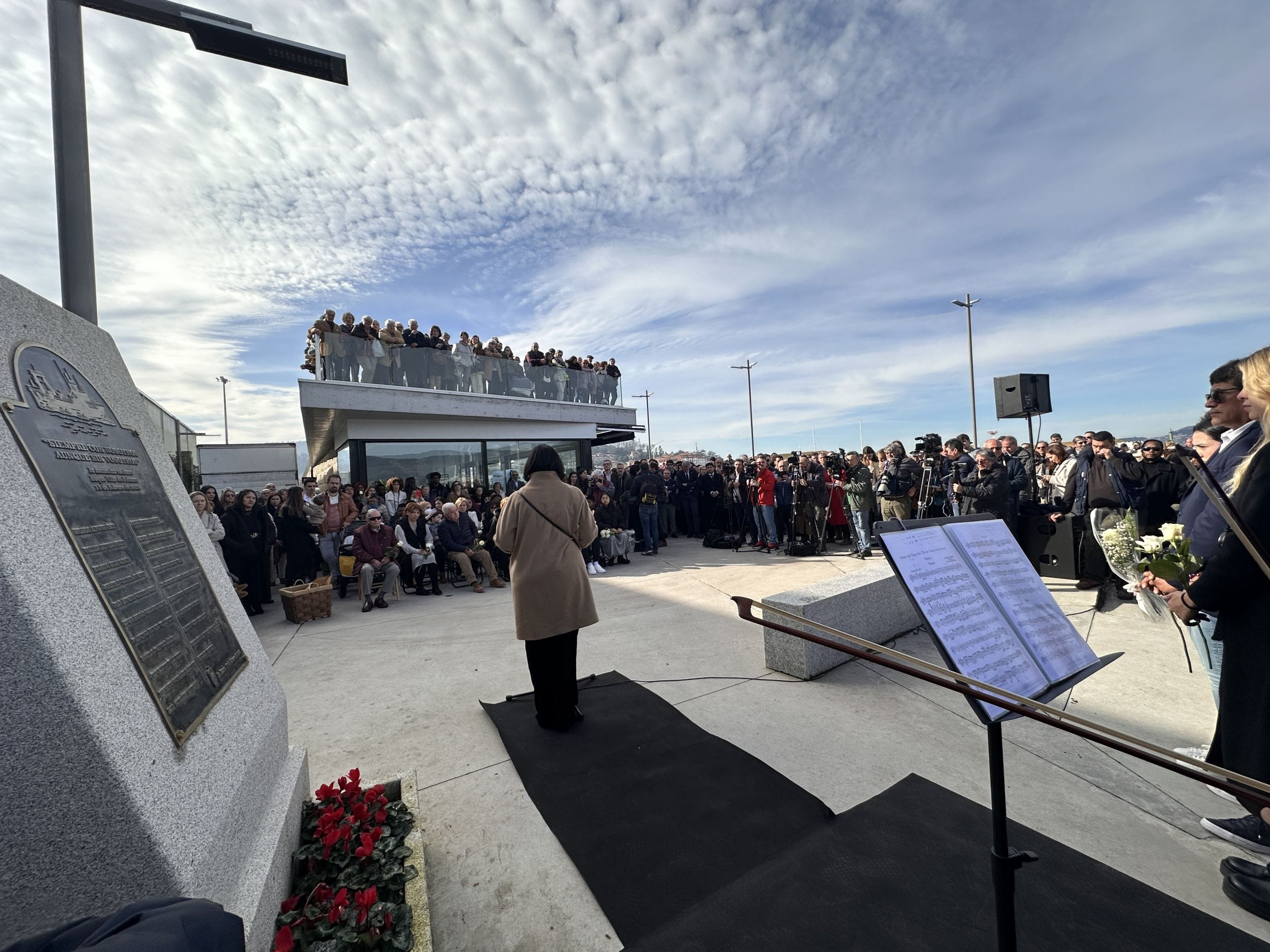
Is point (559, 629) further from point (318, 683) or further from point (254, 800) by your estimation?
point (318, 683)

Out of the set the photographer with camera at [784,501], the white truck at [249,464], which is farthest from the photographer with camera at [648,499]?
the white truck at [249,464]

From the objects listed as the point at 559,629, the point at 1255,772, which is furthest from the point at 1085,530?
the point at 559,629

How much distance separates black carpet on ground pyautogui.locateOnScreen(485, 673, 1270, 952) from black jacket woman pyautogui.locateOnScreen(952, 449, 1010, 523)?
568 cm

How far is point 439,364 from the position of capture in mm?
14703

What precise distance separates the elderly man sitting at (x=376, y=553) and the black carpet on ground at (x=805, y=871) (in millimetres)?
5613

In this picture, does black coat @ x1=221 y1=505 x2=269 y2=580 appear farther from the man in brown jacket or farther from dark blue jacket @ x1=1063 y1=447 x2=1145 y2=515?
dark blue jacket @ x1=1063 y1=447 x2=1145 y2=515

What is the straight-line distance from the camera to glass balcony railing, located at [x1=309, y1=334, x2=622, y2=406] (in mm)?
13023

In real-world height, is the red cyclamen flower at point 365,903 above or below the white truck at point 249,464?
below

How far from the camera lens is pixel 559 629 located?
347 cm

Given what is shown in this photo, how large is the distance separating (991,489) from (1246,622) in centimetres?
565

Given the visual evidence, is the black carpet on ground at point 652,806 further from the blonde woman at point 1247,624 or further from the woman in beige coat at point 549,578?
the blonde woman at point 1247,624

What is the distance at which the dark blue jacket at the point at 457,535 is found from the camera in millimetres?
8867

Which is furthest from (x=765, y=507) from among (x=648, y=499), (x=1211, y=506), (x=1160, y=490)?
(x=1211, y=506)

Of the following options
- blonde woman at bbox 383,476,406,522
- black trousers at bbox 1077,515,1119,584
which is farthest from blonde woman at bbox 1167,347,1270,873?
blonde woman at bbox 383,476,406,522
